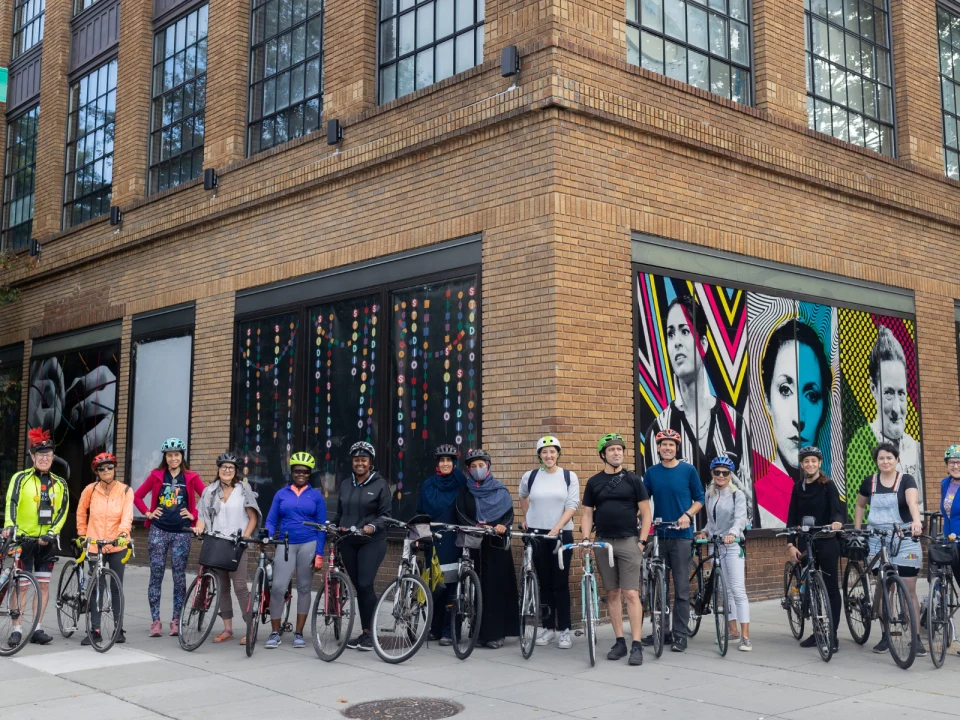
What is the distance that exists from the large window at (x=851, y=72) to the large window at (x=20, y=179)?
1466 centimetres

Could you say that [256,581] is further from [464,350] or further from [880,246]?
[880,246]

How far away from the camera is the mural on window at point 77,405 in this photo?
1748cm

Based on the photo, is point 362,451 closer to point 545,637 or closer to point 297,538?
point 297,538

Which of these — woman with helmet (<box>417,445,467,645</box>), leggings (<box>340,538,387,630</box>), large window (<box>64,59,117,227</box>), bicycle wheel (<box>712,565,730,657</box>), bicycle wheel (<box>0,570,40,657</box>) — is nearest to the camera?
bicycle wheel (<box>712,565,730,657</box>)

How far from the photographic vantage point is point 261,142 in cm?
1493

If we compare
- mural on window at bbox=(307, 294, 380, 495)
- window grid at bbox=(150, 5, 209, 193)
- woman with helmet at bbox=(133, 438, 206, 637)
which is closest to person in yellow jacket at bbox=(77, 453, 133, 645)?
woman with helmet at bbox=(133, 438, 206, 637)

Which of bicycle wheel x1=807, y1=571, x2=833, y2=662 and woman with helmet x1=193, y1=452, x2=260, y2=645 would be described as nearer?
bicycle wheel x1=807, y1=571, x2=833, y2=662

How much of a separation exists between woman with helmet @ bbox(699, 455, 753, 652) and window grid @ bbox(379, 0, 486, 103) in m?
5.51

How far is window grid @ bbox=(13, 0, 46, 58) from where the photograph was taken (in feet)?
69.2

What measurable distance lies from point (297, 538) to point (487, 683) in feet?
8.01

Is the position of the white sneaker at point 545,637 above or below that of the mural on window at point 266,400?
below

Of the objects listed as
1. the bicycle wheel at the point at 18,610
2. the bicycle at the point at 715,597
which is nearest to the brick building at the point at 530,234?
the bicycle at the point at 715,597

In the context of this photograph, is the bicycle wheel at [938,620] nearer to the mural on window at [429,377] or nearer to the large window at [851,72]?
the mural on window at [429,377]

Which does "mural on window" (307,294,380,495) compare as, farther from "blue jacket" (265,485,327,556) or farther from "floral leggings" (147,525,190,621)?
"blue jacket" (265,485,327,556)
